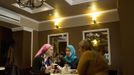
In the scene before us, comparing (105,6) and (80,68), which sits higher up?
(105,6)

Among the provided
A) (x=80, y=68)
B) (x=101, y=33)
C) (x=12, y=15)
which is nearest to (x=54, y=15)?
(x=12, y=15)

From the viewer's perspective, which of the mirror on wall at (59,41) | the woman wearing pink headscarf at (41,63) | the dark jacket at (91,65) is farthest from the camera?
the mirror on wall at (59,41)

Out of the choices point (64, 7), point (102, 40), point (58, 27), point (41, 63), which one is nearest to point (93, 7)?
point (64, 7)

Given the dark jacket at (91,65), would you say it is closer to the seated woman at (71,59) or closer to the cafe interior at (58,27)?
the seated woman at (71,59)

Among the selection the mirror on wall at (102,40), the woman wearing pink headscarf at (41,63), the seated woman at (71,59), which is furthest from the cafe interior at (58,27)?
the woman wearing pink headscarf at (41,63)

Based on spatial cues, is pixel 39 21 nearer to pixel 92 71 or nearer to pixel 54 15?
pixel 54 15

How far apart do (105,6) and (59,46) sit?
1963 mm

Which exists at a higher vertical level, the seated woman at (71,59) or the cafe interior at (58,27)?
the cafe interior at (58,27)

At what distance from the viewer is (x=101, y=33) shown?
186 inches

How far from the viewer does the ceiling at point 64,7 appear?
4.02 meters

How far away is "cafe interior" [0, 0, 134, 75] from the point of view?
168 inches

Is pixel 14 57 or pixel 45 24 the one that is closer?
pixel 14 57

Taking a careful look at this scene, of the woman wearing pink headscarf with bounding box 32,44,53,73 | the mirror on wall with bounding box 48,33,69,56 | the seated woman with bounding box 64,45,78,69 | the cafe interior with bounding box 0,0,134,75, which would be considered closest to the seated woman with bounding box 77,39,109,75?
the woman wearing pink headscarf with bounding box 32,44,53,73

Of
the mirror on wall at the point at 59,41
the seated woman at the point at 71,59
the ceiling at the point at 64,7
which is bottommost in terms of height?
the seated woman at the point at 71,59
